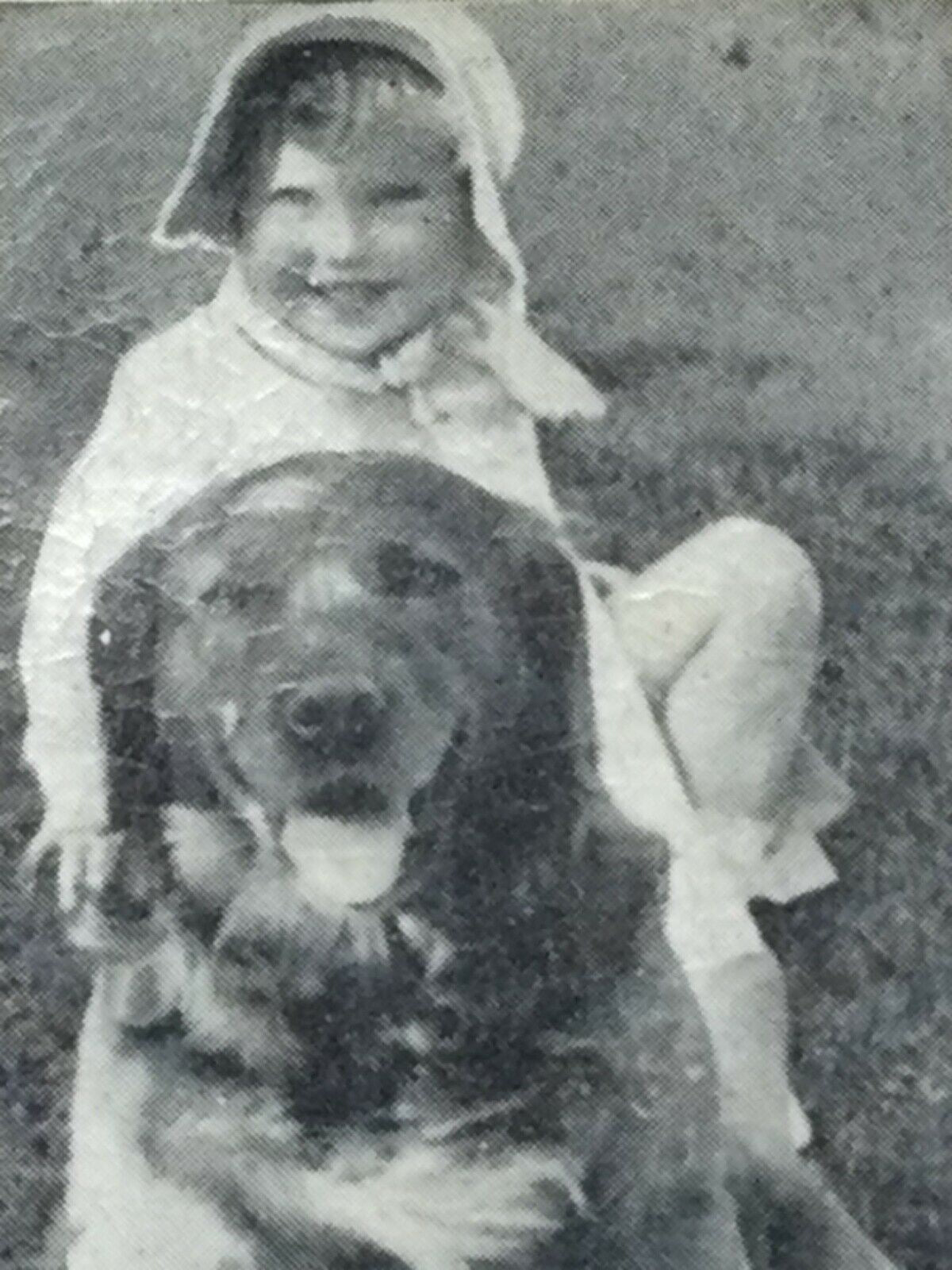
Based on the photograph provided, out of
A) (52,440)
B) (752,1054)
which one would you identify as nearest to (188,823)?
(52,440)

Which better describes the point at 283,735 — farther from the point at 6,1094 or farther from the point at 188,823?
the point at 6,1094

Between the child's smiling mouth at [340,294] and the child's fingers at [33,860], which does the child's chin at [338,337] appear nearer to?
the child's smiling mouth at [340,294]

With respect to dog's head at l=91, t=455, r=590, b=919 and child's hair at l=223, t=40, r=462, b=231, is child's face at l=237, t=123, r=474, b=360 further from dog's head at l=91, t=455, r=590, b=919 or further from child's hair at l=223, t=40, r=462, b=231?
dog's head at l=91, t=455, r=590, b=919

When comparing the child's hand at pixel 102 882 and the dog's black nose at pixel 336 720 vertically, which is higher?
the dog's black nose at pixel 336 720

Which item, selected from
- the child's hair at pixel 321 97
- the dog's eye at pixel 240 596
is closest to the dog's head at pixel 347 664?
the dog's eye at pixel 240 596

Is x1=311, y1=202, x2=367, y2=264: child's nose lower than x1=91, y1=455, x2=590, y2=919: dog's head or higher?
higher

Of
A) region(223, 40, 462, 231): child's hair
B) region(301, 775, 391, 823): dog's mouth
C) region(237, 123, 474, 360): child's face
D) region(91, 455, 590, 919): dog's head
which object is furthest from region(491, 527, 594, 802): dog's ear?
region(223, 40, 462, 231): child's hair
